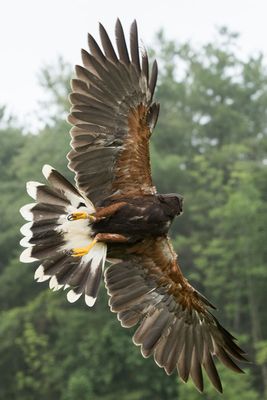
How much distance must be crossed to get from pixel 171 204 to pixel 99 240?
2.67ft

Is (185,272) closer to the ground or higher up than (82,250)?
higher up

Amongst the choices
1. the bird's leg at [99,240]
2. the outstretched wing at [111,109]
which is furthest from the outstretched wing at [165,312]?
the outstretched wing at [111,109]

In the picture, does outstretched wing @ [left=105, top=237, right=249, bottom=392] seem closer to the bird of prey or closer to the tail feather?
the bird of prey

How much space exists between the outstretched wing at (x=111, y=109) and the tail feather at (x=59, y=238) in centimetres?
26

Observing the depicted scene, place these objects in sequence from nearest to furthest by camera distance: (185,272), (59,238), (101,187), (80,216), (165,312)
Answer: (80,216)
(59,238)
(101,187)
(165,312)
(185,272)

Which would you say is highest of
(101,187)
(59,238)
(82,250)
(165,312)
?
(101,187)

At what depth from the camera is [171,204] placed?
9.38 m

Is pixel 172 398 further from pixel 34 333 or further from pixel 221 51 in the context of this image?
pixel 221 51

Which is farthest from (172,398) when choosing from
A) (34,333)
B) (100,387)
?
(34,333)

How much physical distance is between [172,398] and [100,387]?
308 centimetres

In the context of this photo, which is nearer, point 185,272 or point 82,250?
point 82,250

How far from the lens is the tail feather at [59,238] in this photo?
9.30 m

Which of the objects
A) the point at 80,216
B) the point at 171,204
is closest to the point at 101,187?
the point at 80,216

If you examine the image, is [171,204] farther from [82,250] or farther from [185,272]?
[185,272]
